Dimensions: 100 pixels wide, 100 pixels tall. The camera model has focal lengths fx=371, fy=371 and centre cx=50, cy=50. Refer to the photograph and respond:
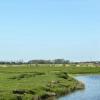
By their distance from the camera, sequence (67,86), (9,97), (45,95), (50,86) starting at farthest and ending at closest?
(67,86) → (50,86) → (45,95) → (9,97)

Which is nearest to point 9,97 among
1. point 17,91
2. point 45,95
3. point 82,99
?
point 17,91

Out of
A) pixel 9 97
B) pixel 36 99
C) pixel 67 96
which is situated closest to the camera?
pixel 9 97

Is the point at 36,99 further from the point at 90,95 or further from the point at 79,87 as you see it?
the point at 79,87

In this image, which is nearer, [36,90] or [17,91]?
[17,91]

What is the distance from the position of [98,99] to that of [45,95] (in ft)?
25.0

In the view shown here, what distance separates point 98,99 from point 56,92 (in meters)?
7.66

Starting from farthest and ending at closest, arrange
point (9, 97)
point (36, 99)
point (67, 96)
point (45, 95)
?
point (67, 96), point (45, 95), point (36, 99), point (9, 97)

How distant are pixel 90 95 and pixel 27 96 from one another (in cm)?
1479

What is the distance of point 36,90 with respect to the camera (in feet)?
171

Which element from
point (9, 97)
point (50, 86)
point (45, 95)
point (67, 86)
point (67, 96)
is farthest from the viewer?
point (67, 86)

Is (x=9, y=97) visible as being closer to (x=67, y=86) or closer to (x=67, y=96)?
(x=67, y=96)

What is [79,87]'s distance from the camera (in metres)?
69.9

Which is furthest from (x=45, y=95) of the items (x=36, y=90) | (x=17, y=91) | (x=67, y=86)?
(x=67, y=86)

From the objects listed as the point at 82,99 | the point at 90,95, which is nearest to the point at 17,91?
the point at 82,99
